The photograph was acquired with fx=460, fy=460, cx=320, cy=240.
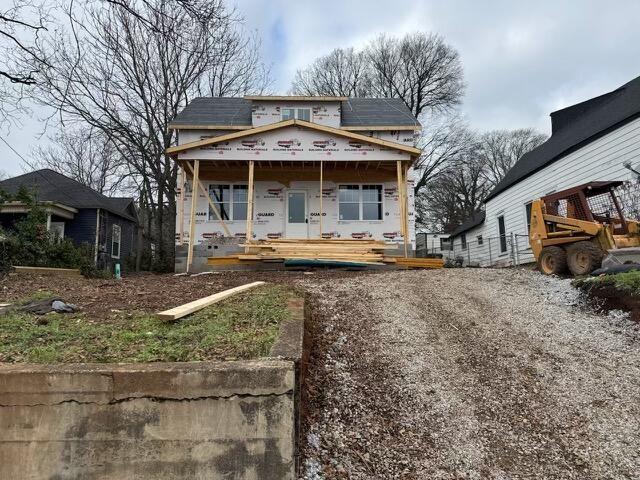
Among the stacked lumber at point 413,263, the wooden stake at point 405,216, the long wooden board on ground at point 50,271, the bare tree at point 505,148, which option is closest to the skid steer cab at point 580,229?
the stacked lumber at point 413,263

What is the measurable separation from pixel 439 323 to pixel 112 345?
389cm

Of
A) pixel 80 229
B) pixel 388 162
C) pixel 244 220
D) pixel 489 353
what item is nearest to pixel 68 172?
pixel 80 229

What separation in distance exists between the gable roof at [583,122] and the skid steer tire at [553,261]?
433 centimetres

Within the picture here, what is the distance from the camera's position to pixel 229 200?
16.0m

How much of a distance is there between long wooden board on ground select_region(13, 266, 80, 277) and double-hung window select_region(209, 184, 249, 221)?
16.3ft

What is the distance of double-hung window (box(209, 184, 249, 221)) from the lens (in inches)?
629

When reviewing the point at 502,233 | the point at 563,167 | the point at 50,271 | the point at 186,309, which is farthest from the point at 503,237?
the point at 186,309

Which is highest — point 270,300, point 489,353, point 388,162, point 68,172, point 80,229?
point 68,172

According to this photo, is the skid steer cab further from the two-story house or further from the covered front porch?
the covered front porch

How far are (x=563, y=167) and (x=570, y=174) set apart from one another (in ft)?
1.60

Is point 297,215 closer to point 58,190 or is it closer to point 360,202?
point 360,202

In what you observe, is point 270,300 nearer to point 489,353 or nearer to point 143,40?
point 489,353

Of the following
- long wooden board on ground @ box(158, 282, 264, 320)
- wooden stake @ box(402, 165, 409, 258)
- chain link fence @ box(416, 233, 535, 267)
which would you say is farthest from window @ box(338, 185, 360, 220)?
long wooden board on ground @ box(158, 282, 264, 320)

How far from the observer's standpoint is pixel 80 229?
774 inches
